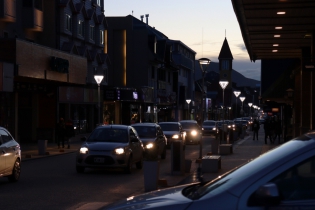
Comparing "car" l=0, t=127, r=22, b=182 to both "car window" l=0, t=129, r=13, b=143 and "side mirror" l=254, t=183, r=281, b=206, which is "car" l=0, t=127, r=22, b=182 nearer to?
"car window" l=0, t=129, r=13, b=143

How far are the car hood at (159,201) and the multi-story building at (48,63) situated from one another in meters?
26.7

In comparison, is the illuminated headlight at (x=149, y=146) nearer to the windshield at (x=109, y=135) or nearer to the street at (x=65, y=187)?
the street at (x=65, y=187)

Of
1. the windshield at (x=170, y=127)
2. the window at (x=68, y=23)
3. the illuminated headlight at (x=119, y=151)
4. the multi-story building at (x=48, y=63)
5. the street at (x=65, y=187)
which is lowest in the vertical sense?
the street at (x=65, y=187)

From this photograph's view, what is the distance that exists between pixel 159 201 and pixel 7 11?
3251 centimetres

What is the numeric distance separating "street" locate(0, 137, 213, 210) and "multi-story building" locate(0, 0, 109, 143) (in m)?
11.4

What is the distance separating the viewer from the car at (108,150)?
67.8ft

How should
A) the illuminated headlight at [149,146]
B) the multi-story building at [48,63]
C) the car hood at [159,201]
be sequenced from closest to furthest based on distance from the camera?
the car hood at [159,201] < the illuminated headlight at [149,146] < the multi-story building at [48,63]

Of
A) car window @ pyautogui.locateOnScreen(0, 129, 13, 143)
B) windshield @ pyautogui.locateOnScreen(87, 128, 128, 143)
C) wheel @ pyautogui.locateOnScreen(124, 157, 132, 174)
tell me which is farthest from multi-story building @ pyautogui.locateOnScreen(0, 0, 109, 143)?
car window @ pyautogui.locateOnScreen(0, 129, 13, 143)

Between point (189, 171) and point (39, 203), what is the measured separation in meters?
8.93

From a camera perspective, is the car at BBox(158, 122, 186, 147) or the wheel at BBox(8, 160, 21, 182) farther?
the car at BBox(158, 122, 186, 147)

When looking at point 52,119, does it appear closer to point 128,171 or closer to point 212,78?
point 128,171

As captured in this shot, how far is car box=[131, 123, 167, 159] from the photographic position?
26719 millimetres

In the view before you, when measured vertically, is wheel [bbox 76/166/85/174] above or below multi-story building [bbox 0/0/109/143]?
below

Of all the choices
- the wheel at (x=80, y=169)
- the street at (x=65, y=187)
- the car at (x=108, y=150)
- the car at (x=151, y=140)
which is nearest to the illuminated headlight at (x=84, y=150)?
the car at (x=108, y=150)
